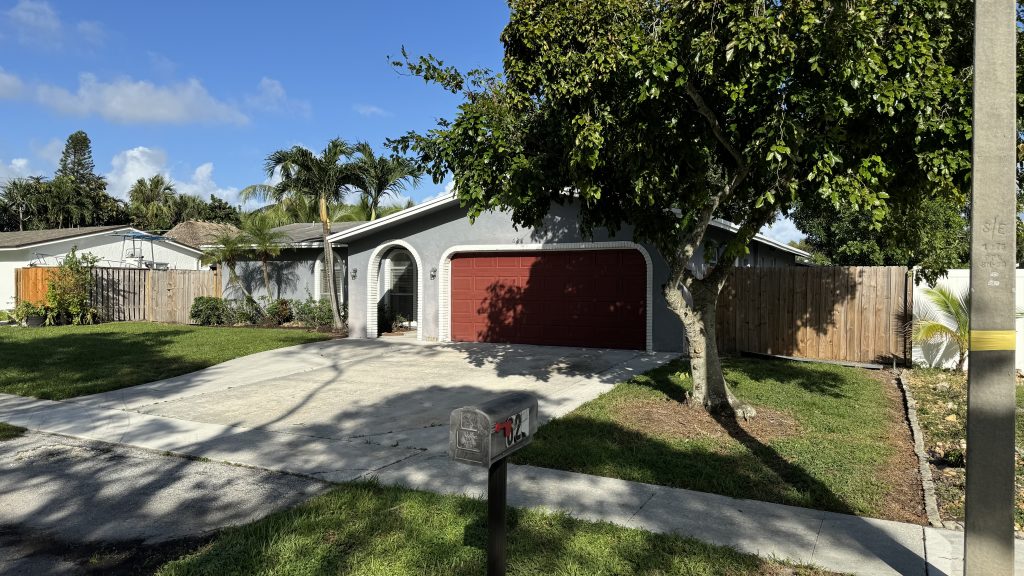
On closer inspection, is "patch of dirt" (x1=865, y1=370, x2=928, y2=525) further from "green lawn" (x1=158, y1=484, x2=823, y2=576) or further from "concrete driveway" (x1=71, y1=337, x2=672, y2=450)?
"concrete driveway" (x1=71, y1=337, x2=672, y2=450)

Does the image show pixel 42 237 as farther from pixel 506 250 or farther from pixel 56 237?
pixel 506 250

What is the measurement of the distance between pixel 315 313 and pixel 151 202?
40.6 metres

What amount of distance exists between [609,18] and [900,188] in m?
3.87

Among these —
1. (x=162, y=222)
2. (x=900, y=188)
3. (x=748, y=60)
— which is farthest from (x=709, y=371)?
(x=162, y=222)

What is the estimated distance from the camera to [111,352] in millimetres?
13391

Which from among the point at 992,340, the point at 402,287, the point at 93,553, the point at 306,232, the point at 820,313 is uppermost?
the point at 306,232

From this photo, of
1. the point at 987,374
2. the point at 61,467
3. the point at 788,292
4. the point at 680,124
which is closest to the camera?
the point at 987,374

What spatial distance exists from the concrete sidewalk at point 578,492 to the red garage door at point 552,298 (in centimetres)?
719

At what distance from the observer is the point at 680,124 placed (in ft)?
21.4

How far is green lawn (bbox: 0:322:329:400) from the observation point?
32.5 feet

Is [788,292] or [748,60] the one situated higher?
[748,60]

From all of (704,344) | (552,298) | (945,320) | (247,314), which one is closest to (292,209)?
(247,314)

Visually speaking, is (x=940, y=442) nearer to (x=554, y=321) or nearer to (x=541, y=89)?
(x=541, y=89)

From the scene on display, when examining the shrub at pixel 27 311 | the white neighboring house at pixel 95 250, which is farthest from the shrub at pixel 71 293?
the white neighboring house at pixel 95 250
